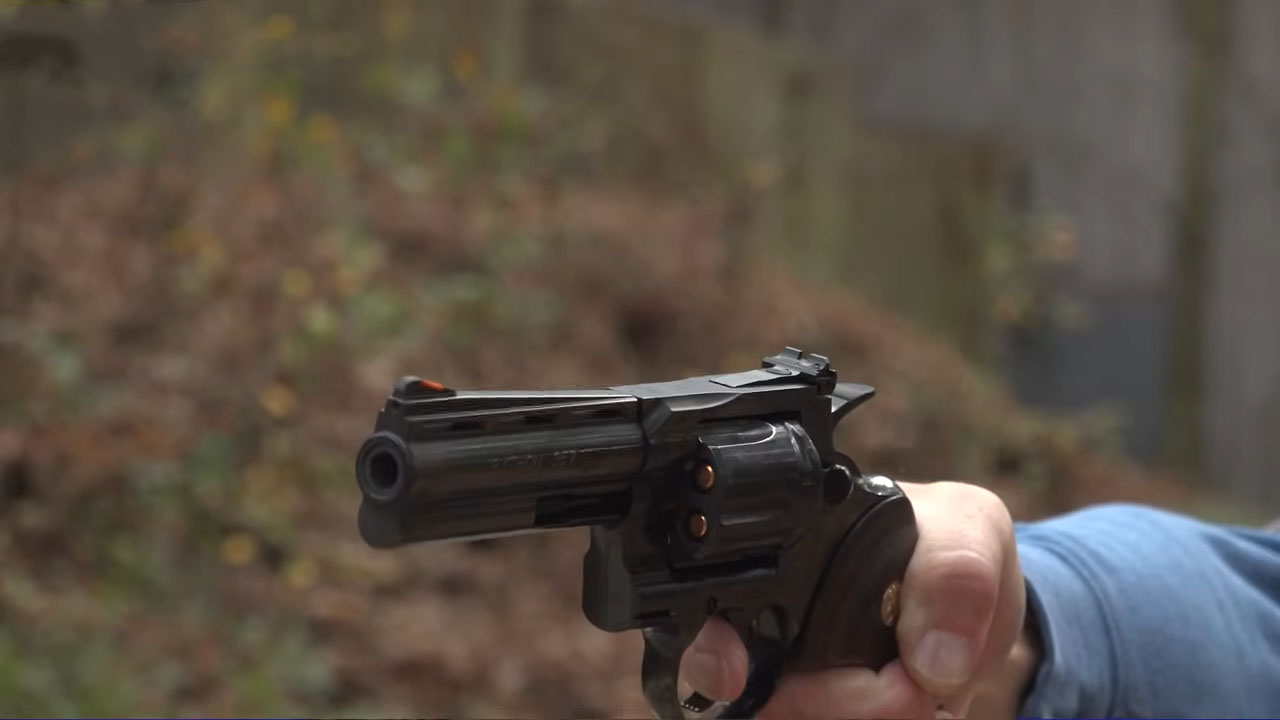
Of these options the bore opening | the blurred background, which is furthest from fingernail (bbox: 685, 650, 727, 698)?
the bore opening

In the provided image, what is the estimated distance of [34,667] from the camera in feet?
A: 7.93

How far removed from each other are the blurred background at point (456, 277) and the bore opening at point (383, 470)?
0.60 meters

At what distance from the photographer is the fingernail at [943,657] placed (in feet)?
4.43

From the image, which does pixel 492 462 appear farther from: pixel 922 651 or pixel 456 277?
pixel 456 277

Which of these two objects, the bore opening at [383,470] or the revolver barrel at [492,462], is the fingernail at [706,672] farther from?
the bore opening at [383,470]

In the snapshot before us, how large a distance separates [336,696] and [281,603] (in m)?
0.27

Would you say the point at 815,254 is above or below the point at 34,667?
above

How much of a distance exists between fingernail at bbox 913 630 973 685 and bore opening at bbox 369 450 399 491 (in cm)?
59

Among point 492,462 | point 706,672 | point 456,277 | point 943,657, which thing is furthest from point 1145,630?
point 456,277

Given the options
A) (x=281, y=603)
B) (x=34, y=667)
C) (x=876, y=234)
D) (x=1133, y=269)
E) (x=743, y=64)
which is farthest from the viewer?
(x=1133, y=269)

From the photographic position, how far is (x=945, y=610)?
1353 mm

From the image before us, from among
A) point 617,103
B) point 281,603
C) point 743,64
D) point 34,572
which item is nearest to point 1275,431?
point 743,64

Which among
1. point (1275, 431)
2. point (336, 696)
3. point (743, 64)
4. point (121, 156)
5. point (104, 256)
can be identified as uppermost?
point (743, 64)

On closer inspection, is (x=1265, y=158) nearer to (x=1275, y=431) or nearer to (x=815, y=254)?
(x=1275, y=431)
